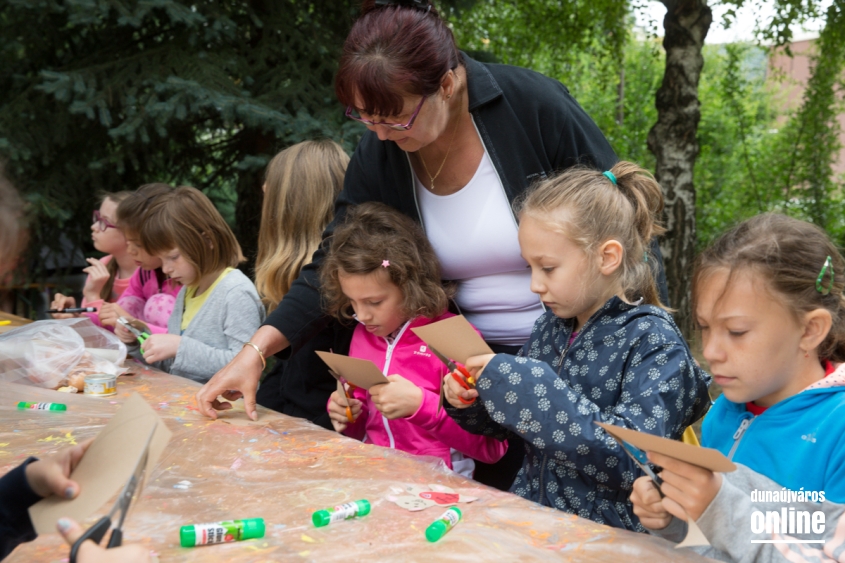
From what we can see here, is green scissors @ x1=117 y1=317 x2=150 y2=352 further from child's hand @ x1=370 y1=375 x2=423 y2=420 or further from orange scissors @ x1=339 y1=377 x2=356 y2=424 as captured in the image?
child's hand @ x1=370 y1=375 x2=423 y2=420

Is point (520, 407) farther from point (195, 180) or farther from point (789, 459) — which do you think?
point (195, 180)

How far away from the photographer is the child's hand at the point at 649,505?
53.8 inches

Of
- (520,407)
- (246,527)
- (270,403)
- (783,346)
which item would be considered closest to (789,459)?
(783,346)

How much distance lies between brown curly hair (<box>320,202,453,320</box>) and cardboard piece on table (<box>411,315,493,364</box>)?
528 millimetres

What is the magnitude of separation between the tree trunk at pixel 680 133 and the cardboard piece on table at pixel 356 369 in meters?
3.44

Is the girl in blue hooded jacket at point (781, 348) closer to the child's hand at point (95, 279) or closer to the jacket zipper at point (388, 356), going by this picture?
the jacket zipper at point (388, 356)

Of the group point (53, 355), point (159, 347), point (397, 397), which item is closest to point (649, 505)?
point (397, 397)

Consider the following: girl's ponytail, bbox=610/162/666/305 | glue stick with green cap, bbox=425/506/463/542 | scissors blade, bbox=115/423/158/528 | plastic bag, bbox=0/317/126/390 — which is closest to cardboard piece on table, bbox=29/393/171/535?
scissors blade, bbox=115/423/158/528

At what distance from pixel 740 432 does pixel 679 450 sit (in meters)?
0.57

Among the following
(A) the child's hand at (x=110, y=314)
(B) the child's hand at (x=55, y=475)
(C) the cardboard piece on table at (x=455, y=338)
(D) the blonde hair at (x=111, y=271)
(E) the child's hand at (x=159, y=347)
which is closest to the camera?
(B) the child's hand at (x=55, y=475)

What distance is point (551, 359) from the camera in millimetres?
1867

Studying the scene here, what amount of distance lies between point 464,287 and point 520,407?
777 mm

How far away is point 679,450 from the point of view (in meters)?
1.12

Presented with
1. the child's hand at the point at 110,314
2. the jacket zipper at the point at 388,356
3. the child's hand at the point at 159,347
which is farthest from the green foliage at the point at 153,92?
the jacket zipper at the point at 388,356
